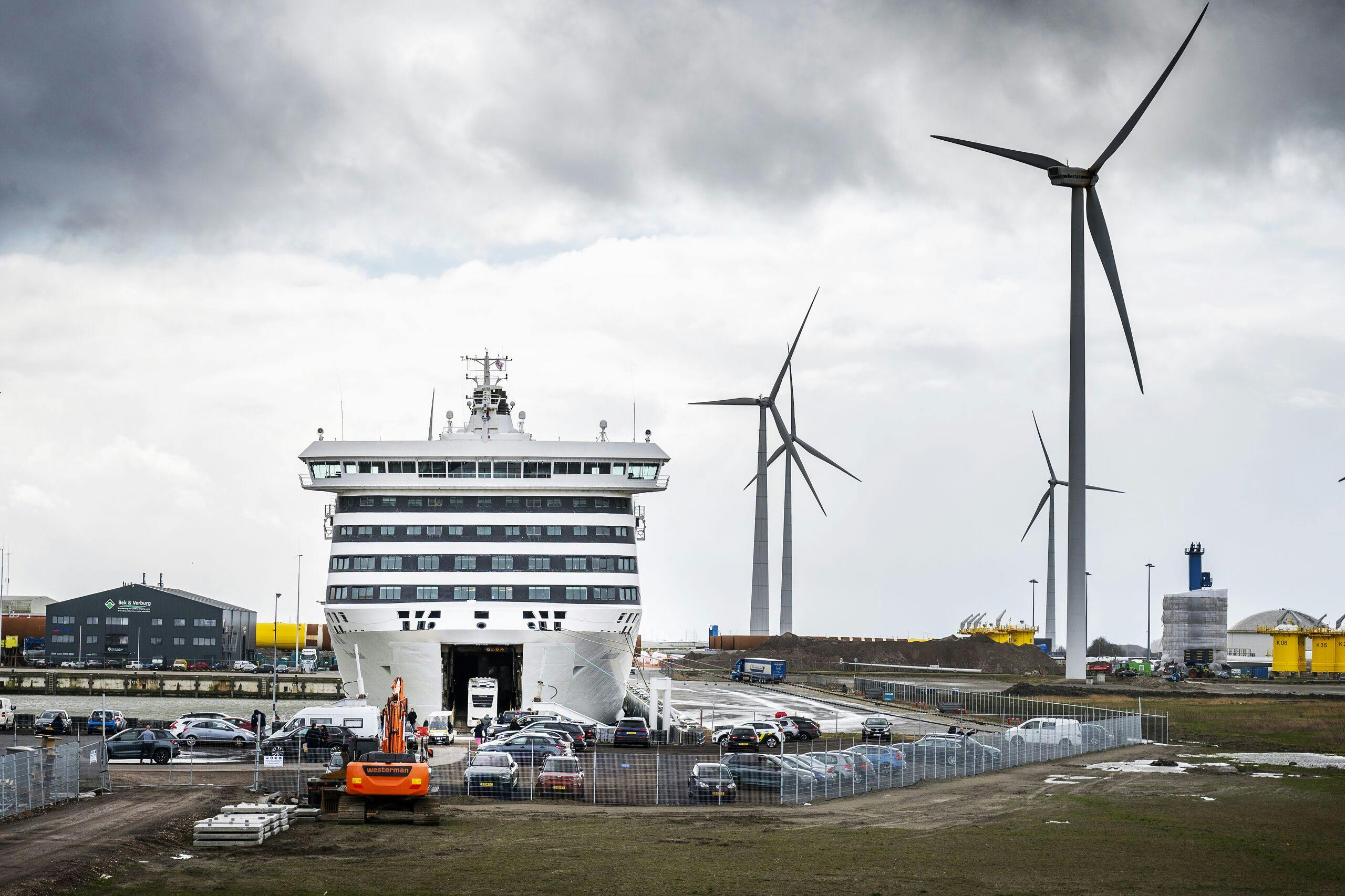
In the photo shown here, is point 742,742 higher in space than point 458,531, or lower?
lower

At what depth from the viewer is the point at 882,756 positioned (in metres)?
39.7

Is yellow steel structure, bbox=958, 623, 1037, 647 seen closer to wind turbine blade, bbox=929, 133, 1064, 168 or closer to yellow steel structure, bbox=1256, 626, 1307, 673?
yellow steel structure, bbox=1256, 626, 1307, 673

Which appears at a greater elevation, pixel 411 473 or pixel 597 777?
pixel 411 473

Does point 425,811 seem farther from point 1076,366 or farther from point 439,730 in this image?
point 1076,366

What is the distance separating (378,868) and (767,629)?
123302mm

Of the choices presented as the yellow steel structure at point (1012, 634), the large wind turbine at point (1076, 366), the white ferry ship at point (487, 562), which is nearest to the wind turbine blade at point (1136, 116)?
the large wind turbine at point (1076, 366)

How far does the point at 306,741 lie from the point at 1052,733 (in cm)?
2569

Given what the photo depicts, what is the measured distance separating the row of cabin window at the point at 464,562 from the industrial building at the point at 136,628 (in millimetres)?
83944

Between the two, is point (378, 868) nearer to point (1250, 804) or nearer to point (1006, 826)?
point (1006, 826)

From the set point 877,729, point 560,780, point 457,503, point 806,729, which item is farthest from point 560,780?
point 457,503

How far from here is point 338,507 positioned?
56844 mm

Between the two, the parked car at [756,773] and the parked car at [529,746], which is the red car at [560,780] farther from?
the parked car at [529,746]

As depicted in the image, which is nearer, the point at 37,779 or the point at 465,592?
the point at 37,779

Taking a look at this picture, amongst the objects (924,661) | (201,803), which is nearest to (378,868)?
(201,803)
